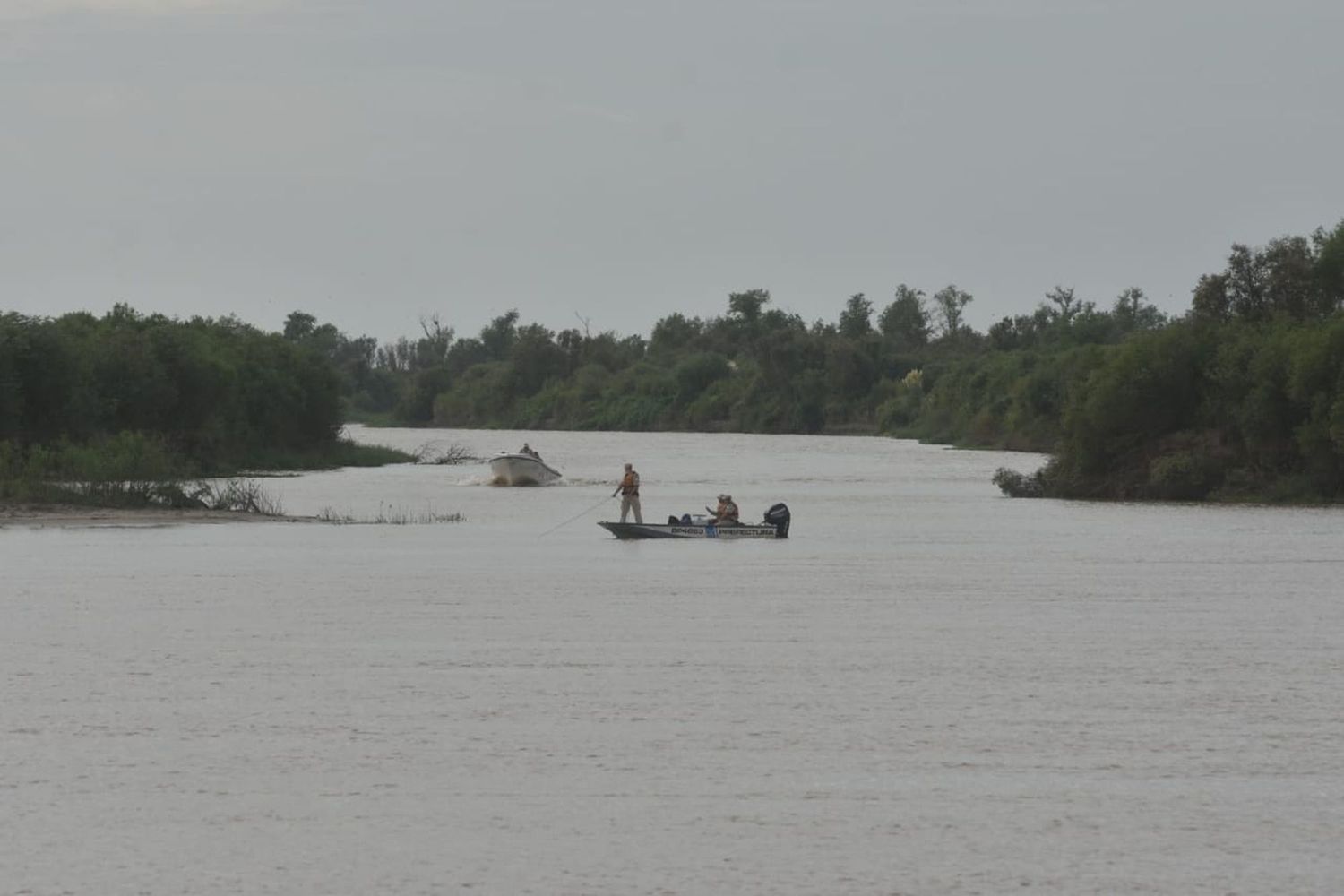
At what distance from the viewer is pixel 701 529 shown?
45375 mm

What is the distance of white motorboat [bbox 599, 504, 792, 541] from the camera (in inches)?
1783

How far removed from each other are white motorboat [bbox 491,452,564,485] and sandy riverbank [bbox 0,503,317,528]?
2377 cm

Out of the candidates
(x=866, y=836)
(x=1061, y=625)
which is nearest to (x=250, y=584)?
(x=1061, y=625)

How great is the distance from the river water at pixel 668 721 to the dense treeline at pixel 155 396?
499 inches

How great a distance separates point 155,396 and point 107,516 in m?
27.6

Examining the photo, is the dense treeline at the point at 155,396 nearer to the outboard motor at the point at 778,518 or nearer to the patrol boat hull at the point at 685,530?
the patrol boat hull at the point at 685,530

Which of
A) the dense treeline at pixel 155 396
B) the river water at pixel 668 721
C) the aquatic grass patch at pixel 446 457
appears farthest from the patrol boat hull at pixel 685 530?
the aquatic grass patch at pixel 446 457

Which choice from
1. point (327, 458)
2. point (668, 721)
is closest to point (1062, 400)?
point (327, 458)

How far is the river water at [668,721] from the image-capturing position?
591 inches

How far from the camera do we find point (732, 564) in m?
41.3

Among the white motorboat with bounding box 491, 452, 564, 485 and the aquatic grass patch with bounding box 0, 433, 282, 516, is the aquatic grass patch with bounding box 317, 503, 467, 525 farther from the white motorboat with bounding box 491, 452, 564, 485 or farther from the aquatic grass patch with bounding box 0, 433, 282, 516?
the white motorboat with bounding box 491, 452, 564, 485

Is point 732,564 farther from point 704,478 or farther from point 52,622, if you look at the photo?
point 704,478

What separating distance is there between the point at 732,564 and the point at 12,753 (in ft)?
77.6

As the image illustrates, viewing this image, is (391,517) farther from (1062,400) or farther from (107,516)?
(1062,400)
